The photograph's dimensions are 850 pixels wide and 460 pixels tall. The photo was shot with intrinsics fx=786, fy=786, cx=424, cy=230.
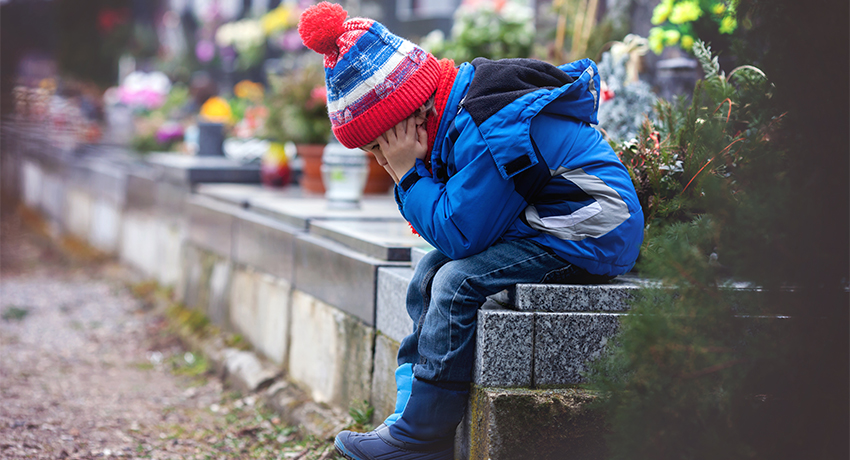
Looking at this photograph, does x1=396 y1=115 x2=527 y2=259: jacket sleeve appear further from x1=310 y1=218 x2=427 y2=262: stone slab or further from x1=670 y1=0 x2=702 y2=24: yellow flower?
x1=670 y1=0 x2=702 y2=24: yellow flower

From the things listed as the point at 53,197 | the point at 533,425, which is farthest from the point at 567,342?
the point at 53,197

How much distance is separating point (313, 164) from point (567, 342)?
399 centimetres

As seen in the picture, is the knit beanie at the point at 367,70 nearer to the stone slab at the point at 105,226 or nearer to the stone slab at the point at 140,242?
the stone slab at the point at 140,242

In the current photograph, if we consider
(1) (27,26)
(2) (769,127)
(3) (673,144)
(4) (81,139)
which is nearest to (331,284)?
(3) (673,144)

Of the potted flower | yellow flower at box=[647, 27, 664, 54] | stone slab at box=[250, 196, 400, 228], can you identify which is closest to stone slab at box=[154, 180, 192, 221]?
the potted flower

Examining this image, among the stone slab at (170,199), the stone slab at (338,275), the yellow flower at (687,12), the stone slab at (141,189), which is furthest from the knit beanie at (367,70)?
the stone slab at (141,189)

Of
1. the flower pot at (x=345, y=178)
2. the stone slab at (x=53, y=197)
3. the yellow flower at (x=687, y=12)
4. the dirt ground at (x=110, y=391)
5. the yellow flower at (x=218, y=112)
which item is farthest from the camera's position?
the stone slab at (x=53, y=197)

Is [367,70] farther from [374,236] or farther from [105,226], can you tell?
[105,226]

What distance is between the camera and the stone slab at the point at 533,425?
240 cm

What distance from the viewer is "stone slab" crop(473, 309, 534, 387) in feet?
7.90

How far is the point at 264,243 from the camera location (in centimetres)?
472

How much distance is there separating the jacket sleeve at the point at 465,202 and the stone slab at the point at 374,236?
90 centimetres

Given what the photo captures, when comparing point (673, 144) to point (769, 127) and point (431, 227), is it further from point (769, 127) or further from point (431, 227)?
point (431, 227)

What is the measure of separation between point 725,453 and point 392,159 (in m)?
1.28
